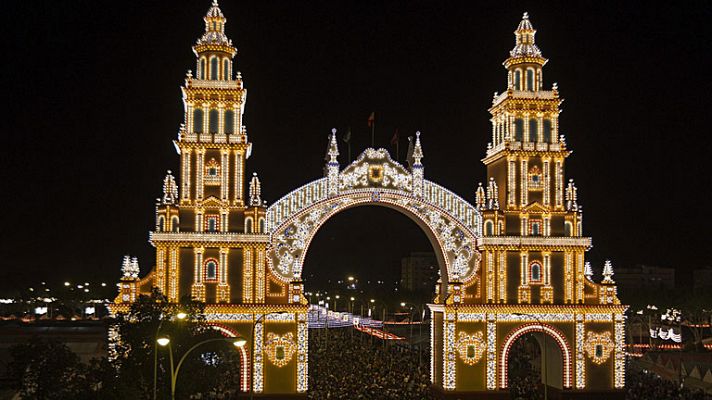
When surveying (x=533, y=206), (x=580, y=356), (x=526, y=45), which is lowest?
(x=580, y=356)

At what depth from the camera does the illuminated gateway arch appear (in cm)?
3888

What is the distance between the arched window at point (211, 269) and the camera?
39000 mm

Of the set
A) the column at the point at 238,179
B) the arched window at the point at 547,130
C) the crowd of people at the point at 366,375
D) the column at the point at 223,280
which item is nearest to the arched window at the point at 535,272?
the arched window at the point at 547,130

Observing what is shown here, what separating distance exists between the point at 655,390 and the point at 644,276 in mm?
107488

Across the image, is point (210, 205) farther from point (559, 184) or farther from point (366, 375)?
point (559, 184)

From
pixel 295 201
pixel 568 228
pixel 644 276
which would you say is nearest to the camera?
pixel 295 201

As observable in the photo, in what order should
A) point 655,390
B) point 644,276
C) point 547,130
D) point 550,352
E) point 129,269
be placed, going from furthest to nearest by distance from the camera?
point 644,276 < point 550,352 < point 547,130 < point 655,390 < point 129,269

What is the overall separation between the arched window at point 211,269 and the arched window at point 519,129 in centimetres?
1546

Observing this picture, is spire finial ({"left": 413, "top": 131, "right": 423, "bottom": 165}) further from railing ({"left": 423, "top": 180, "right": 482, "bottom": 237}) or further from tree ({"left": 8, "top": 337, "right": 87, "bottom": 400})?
tree ({"left": 8, "top": 337, "right": 87, "bottom": 400})

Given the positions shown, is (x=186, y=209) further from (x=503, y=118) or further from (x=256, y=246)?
(x=503, y=118)

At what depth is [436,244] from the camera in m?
42.5

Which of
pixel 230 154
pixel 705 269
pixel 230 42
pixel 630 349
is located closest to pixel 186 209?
pixel 230 154

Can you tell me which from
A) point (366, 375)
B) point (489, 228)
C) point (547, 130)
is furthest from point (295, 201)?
point (547, 130)

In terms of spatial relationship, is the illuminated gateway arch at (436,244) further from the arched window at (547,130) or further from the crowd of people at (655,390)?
the crowd of people at (655,390)
